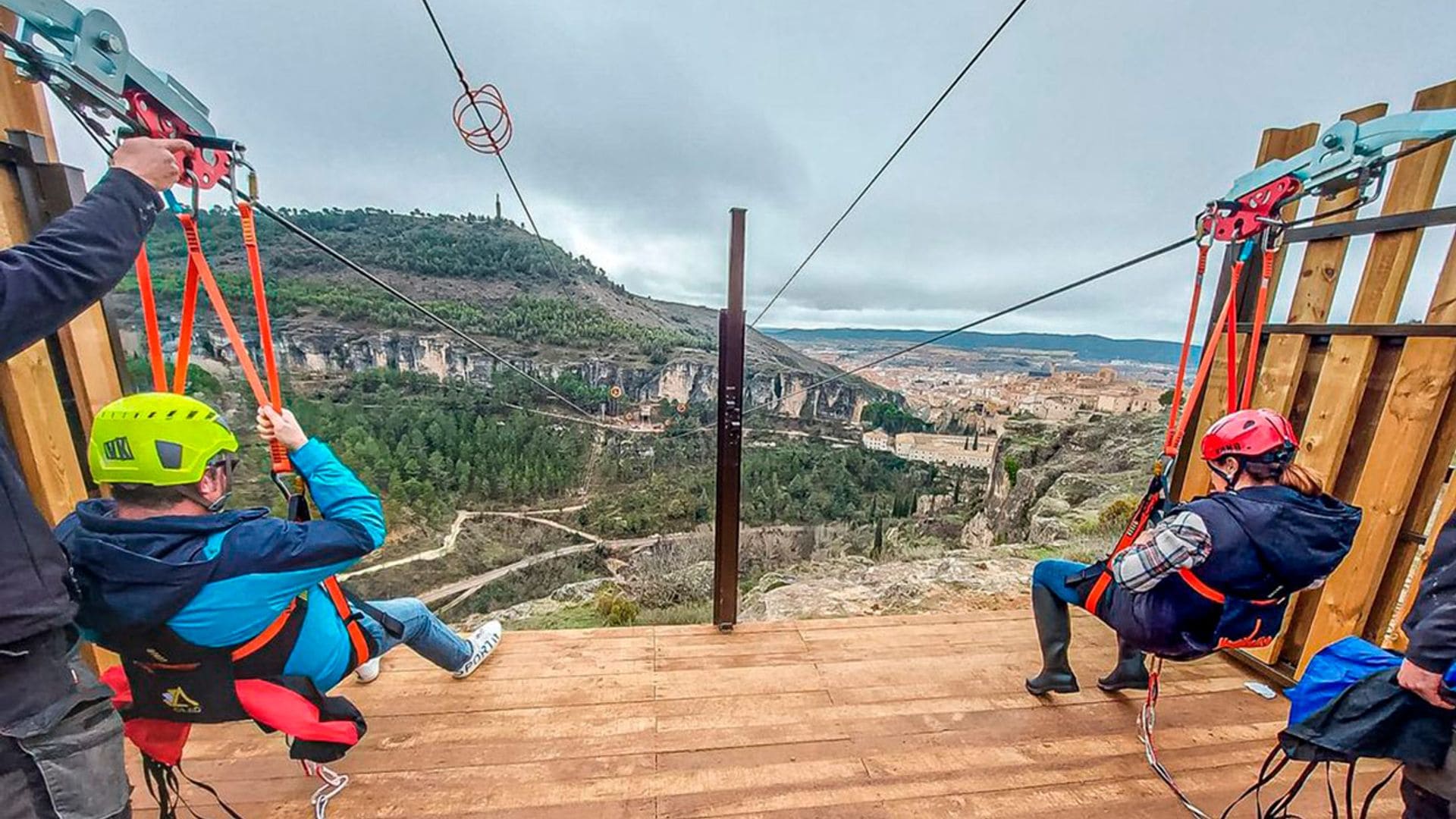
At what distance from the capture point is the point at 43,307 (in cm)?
86

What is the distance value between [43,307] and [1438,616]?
2.76 metres

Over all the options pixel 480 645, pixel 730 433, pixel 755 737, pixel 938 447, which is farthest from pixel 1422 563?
pixel 938 447

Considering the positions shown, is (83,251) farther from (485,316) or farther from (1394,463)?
(485,316)

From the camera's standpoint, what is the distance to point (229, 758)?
1658 mm

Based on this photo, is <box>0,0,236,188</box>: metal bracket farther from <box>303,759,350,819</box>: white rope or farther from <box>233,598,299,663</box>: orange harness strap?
<box>303,759,350,819</box>: white rope

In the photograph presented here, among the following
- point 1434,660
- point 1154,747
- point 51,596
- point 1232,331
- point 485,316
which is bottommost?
point 1154,747

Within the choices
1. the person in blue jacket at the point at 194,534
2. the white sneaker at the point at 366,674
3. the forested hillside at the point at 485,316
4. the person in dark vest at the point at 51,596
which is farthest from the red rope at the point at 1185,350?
the forested hillside at the point at 485,316

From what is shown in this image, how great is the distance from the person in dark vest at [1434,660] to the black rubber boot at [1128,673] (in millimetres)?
938

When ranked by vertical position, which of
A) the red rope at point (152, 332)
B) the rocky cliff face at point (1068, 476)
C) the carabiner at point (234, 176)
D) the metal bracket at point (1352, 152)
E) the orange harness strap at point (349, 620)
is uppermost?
the metal bracket at point (1352, 152)

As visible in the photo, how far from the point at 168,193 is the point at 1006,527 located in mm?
12680

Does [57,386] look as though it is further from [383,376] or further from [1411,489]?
[383,376]

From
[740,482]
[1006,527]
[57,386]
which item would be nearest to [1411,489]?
[740,482]

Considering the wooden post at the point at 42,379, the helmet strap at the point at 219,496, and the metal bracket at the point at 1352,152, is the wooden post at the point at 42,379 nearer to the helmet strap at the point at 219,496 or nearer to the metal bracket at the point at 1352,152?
the helmet strap at the point at 219,496

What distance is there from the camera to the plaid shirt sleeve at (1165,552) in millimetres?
1437
